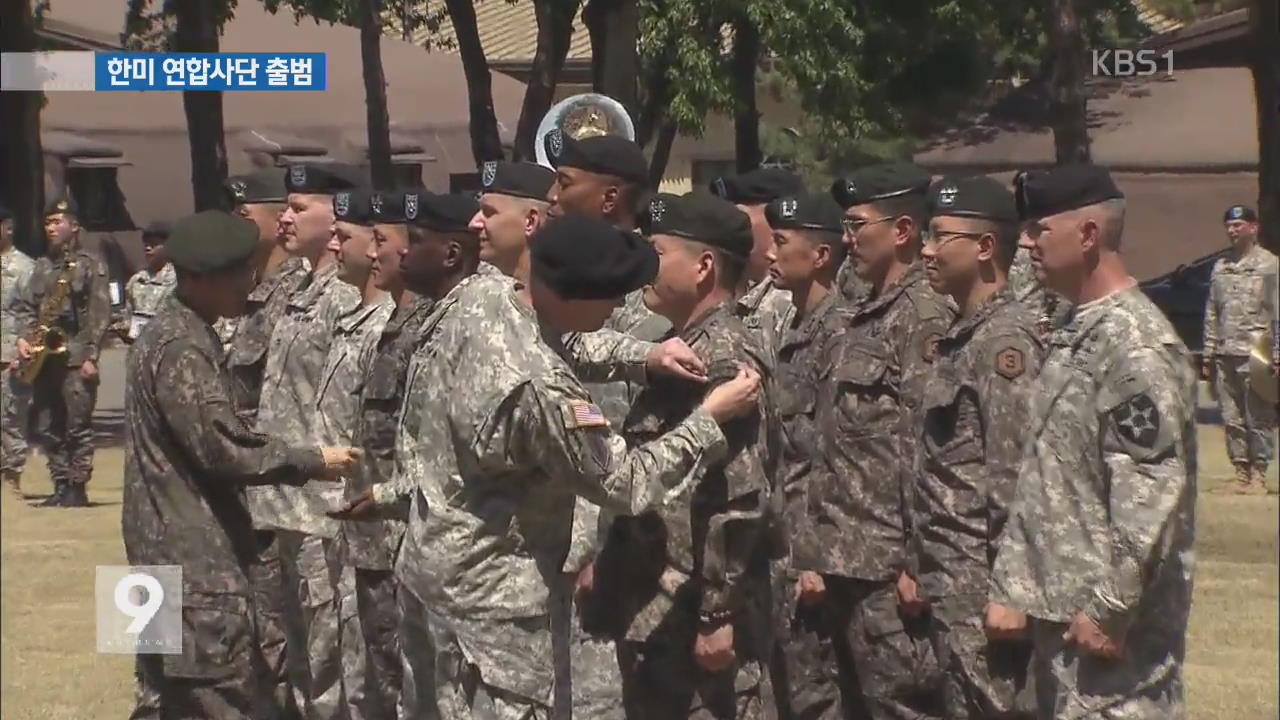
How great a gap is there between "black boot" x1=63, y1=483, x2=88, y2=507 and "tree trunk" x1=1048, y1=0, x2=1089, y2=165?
796 centimetres

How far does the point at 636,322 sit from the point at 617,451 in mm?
2179

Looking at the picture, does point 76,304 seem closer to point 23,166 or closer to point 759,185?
point 23,166

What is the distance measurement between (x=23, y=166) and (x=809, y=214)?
11.6m

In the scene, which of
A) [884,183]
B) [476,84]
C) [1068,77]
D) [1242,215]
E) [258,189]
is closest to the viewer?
[884,183]

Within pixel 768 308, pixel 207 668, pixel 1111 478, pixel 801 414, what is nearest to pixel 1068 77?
pixel 768 308

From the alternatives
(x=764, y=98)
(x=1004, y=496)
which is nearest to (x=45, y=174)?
(x=764, y=98)

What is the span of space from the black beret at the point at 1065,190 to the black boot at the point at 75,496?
1176 centimetres

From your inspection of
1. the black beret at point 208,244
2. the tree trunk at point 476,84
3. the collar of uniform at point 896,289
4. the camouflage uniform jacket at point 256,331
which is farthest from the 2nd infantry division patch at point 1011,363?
the tree trunk at point 476,84

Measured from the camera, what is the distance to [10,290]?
1588 cm

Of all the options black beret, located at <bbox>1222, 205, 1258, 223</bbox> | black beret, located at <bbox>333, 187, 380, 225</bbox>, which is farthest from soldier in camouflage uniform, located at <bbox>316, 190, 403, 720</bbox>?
black beret, located at <bbox>1222, 205, 1258, 223</bbox>

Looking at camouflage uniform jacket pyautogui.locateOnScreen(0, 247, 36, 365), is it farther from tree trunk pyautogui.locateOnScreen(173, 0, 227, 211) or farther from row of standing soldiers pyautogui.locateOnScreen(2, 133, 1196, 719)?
row of standing soldiers pyautogui.locateOnScreen(2, 133, 1196, 719)

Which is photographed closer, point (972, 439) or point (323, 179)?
point (972, 439)

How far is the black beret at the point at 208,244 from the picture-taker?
6.21 m

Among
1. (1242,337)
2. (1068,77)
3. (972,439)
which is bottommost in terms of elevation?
(1242,337)
